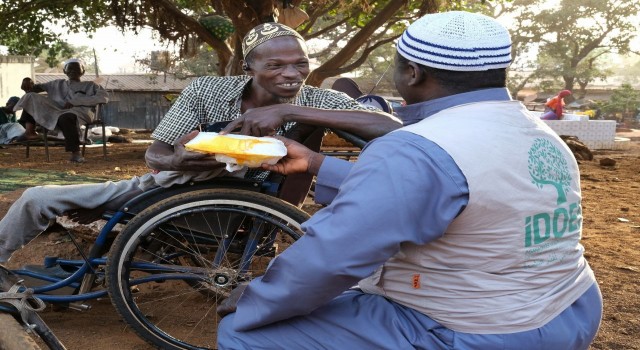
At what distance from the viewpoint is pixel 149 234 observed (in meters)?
2.66

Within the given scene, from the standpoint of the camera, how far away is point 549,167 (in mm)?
1645

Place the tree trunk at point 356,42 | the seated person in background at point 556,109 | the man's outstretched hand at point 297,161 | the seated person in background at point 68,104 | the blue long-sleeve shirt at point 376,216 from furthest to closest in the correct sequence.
A: the seated person in background at point 556,109 → the tree trunk at point 356,42 → the seated person in background at point 68,104 → the man's outstretched hand at point 297,161 → the blue long-sleeve shirt at point 376,216

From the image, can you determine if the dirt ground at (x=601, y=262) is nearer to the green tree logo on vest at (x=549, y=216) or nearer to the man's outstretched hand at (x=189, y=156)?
the man's outstretched hand at (x=189, y=156)

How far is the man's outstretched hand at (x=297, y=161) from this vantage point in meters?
2.18

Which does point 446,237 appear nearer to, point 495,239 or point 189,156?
point 495,239

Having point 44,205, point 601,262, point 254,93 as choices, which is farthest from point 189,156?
point 601,262

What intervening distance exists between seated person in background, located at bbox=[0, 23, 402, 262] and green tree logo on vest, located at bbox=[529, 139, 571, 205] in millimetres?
1105

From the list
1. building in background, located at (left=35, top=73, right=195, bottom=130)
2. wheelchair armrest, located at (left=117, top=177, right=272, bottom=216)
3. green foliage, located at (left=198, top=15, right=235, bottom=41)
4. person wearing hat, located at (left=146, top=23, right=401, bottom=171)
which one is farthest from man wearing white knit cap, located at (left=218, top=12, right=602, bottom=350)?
building in background, located at (left=35, top=73, right=195, bottom=130)

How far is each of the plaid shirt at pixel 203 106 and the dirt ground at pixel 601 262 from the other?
39.2 inches

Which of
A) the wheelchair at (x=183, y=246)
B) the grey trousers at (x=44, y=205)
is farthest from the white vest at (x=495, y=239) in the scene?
the grey trousers at (x=44, y=205)

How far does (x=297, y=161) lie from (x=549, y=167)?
0.87m

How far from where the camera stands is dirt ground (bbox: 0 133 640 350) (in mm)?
3180

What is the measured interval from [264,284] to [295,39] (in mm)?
1823

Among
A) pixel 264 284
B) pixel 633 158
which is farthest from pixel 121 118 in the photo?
pixel 264 284
